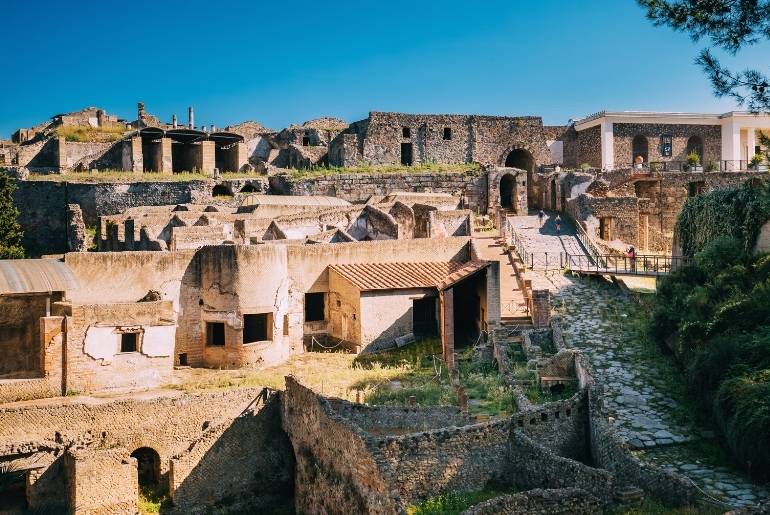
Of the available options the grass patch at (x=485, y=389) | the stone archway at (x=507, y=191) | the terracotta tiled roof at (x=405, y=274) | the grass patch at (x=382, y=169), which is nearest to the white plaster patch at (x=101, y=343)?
the terracotta tiled roof at (x=405, y=274)

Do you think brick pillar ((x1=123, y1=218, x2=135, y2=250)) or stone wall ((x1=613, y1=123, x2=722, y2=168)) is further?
stone wall ((x1=613, y1=123, x2=722, y2=168))


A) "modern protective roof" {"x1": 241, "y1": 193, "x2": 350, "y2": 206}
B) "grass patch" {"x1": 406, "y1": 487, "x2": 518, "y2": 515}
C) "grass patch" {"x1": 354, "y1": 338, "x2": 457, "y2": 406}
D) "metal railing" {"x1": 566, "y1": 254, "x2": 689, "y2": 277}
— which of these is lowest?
"grass patch" {"x1": 406, "y1": 487, "x2": 518, "y2": 515}

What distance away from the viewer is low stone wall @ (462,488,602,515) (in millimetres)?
9445

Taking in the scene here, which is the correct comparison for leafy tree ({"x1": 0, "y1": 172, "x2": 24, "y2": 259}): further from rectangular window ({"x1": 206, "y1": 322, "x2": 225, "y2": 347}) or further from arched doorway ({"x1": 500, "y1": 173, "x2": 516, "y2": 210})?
arched doorway ({"x1": 500, "y1": 173, "x2": 516, "y2": 210})

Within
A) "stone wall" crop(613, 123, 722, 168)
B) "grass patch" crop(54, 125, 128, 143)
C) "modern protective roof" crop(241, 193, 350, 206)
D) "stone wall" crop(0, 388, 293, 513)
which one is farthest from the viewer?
"grass patch" crop(54, 125, 128, 143)

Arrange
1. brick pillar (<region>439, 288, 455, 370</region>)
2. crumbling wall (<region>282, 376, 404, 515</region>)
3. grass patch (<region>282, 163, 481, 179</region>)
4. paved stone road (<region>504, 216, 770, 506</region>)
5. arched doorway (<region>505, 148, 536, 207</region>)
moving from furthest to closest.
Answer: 1. arched doorway (<region>505, 148, 536, 207</region>)
2. grass patch (<region>282, 163, 481, 179</region>)
3. brick pillar (<region>439, 288, 455, 370</region>)
4. crumbling wall (<region>282, 376, 404, 515</region>)
5. paved stone road (<region>504, 216, 770, 506</region>)

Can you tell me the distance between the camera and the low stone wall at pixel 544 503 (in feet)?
31.0

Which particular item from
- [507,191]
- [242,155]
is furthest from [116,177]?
[507,191]

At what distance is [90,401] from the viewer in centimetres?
1591

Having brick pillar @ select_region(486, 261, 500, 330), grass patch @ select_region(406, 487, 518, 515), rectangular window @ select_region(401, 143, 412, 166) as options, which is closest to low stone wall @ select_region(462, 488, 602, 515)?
grass patch @ select_region(406, 487, 518, 515)

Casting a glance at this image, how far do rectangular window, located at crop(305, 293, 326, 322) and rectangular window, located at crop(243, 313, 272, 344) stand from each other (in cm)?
145

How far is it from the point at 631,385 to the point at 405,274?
755 centimetres

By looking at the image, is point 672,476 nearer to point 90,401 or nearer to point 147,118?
point 90,401

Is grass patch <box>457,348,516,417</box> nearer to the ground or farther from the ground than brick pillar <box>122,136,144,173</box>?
nearer to the ground
